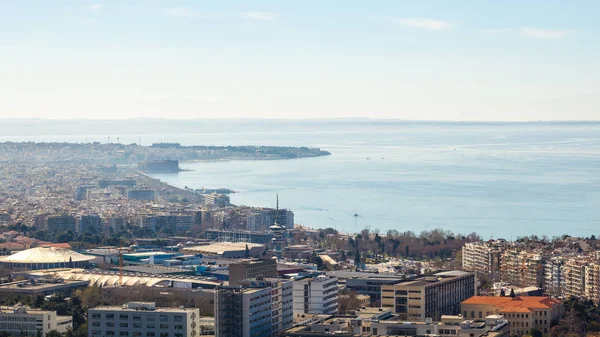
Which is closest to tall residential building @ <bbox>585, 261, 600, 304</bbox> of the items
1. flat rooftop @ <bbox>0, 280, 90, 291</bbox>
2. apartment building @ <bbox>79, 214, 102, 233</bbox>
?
flat rooftop @ <bbox>0, 280, 90, 291</bbox>

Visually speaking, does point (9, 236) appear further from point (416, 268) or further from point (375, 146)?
point (375, 146)

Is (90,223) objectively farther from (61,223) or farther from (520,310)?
(520,310)

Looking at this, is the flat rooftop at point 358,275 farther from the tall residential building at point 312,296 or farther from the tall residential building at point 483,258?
the tall residential building at point 312,296

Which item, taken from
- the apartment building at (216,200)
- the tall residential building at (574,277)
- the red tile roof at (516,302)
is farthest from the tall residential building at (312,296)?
the apartment building at (216,200)

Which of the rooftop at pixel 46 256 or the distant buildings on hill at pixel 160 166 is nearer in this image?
the rooftop at pixel 46 256

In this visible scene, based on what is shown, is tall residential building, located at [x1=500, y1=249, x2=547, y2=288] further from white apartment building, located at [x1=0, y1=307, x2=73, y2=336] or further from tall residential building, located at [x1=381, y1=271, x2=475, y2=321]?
white apartment building, located at [x1=0, y1=307, x2=73, y2=336]

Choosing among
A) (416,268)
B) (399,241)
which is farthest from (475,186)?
(416,268)

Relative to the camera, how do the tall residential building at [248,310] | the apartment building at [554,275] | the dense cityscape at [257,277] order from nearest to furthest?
1. the tall residential building at [248,310]
2. the dense cityscape at [257,277]
3. the apartment building at [554,275]
